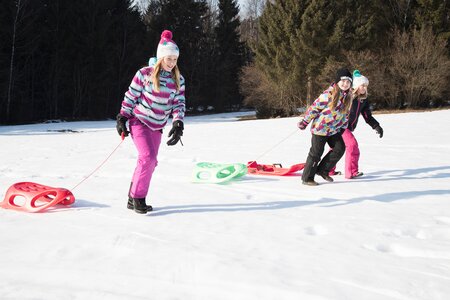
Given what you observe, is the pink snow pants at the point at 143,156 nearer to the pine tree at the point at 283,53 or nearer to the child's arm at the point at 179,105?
the child's arm at the point at 179,105

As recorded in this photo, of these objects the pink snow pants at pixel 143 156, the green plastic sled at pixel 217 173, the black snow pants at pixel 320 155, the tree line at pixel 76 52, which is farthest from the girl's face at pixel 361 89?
the tree line at pixel 76 52

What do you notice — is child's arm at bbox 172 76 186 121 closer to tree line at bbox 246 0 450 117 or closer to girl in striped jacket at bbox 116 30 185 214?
girl in striped jacket at bbox 116 30 185 214

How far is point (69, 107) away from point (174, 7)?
14.4m

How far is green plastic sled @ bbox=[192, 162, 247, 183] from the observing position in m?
5.31

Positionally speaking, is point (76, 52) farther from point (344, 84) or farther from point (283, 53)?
point (344, 84)

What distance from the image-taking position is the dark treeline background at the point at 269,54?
23.5m

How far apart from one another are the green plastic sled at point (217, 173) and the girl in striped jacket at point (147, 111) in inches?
59.7

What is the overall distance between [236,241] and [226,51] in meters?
39.6

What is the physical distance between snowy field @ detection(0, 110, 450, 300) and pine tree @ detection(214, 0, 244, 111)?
34505 mm

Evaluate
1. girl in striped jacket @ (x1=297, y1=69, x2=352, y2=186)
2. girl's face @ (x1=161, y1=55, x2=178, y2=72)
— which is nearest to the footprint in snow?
girl in striped jacket @ (x1=297, y1=69, x2=352, y2=186)

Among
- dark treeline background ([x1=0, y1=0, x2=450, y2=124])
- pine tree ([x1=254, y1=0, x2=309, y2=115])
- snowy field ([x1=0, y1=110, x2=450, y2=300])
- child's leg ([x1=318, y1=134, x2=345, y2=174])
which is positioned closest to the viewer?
snowy field ([x1=0, y1=110, x2=450, y2=300])

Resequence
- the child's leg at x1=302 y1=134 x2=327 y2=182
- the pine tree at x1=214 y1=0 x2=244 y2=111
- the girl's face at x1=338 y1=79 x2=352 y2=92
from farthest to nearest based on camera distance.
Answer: the pine tree at x1=214 y1=0 x2=244 y2=111
the child's leg at x1=302 y1=134 x2=327 y2=182
the girl's face at x1=338 y1=79 x2=352 y2=92

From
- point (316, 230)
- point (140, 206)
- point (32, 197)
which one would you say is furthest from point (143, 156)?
point (316, 230)

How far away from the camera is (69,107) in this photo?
2881 cm
